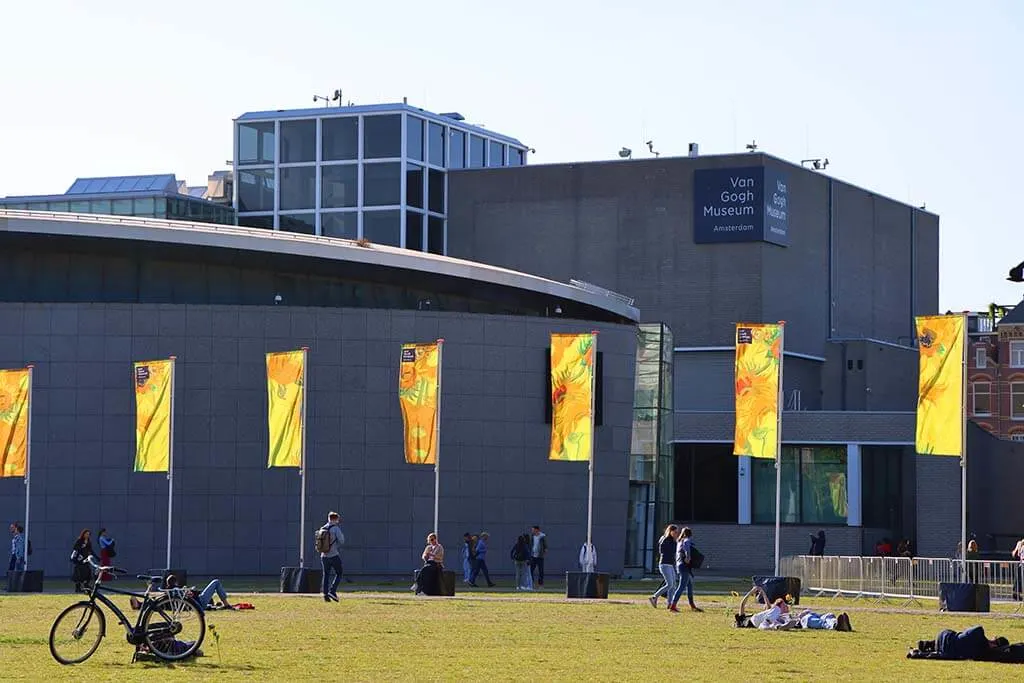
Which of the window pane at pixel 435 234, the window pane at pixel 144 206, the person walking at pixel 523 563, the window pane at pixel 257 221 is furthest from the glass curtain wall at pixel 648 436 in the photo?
the window pane at pixel 144 206

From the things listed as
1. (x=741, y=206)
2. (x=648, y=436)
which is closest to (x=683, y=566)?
(x=648, y=436)

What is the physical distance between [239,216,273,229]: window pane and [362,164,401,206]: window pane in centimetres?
560

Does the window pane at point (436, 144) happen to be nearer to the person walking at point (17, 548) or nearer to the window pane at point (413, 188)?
the window pane at point (413, 188)

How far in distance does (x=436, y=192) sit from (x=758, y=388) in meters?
54.7

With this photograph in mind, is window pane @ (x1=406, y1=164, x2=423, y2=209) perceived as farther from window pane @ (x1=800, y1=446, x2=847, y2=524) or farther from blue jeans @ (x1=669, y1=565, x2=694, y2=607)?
blue jeans @ (x1=669, y1=565, x2=694, y2=607)

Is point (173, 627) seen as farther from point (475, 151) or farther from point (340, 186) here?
point (475, 151)

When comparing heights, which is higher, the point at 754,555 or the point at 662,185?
the point at 662,185

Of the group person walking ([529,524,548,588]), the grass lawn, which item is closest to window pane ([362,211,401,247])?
person walking ([529,524,548,588])

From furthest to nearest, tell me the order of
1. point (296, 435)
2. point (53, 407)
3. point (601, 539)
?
point (601, 539) < point (53, 407) < point (296, 435)

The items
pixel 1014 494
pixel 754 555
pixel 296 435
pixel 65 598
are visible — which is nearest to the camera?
pixel 65 598

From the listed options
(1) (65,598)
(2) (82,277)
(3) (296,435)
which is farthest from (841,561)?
(2) (82,277)

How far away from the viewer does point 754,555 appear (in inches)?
3095

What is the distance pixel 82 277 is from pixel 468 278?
42.1 ft

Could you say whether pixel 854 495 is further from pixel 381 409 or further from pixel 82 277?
pixel 82 277
